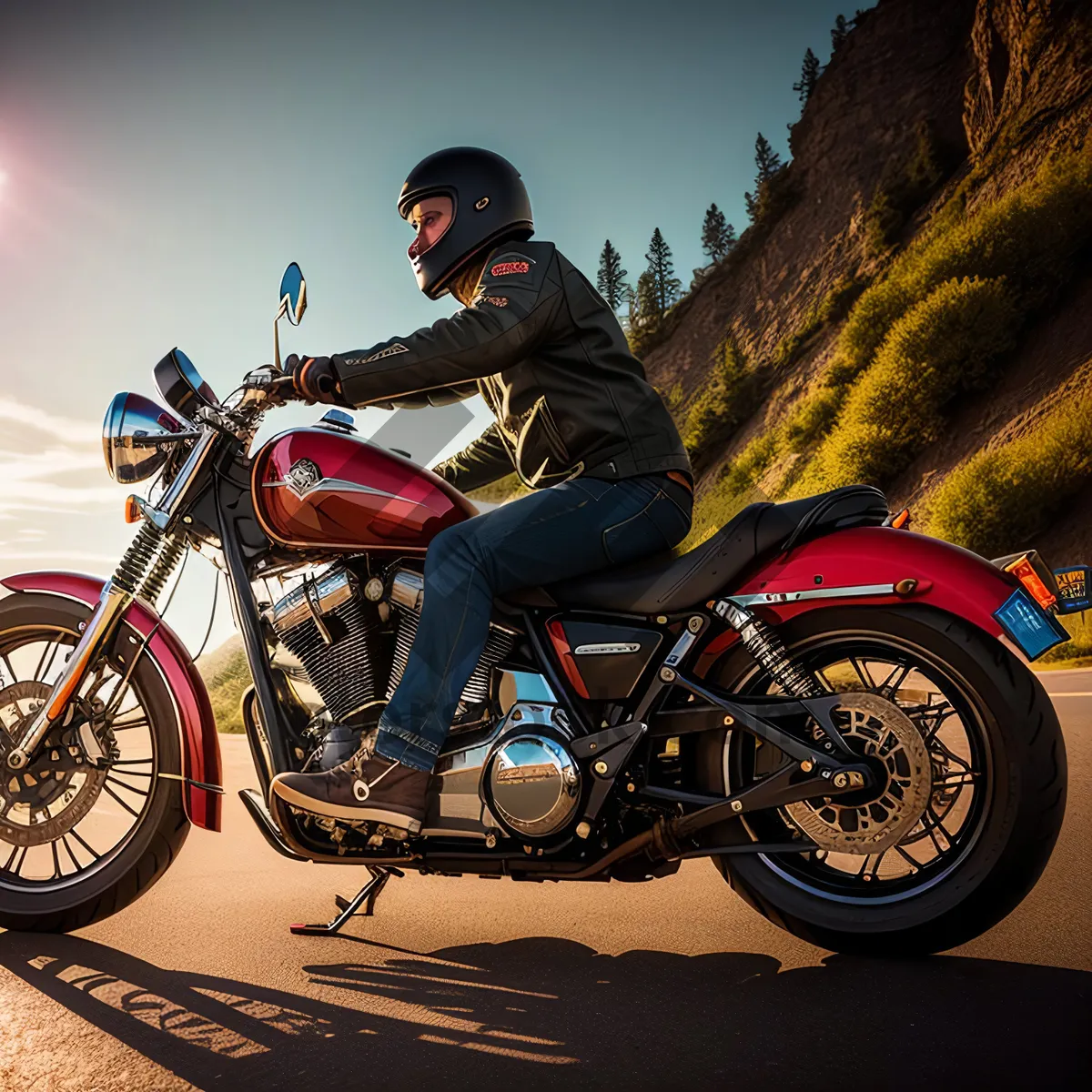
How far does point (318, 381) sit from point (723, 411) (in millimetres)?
24639

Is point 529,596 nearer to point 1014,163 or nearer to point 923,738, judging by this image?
point 923,738

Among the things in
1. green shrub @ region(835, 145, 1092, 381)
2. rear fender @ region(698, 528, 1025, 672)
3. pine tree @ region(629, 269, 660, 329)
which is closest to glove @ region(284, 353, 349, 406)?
rear fender @ region(698, 528, 1025, 672)

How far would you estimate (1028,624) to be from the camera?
2.17m

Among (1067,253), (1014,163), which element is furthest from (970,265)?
(1014,163)

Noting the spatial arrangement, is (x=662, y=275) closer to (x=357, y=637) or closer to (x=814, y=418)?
(x=814, y=418)

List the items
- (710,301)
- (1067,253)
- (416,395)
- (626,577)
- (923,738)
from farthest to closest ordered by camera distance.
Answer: (710,301) → (1067,253) → (416,395) → (626,577) → (923,738)

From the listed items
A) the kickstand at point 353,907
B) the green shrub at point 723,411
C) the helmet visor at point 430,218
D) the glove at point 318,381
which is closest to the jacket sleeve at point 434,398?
the glove at point 318,381

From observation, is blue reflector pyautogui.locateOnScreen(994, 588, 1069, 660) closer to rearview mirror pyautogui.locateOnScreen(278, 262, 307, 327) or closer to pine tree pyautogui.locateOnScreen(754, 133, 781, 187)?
rearview mirror pyautogui.locateOnScreen(278, 262, 307, 327)

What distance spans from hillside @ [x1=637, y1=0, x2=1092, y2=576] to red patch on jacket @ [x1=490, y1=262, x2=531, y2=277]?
13122mm

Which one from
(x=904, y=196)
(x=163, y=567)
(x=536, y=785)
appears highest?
(x=904, y=196)

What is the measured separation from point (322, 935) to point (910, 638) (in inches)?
72.9

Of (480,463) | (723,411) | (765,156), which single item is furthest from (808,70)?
(480,463)

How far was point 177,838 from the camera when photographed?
2.84 m

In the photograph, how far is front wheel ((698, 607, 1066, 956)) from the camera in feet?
7.20
